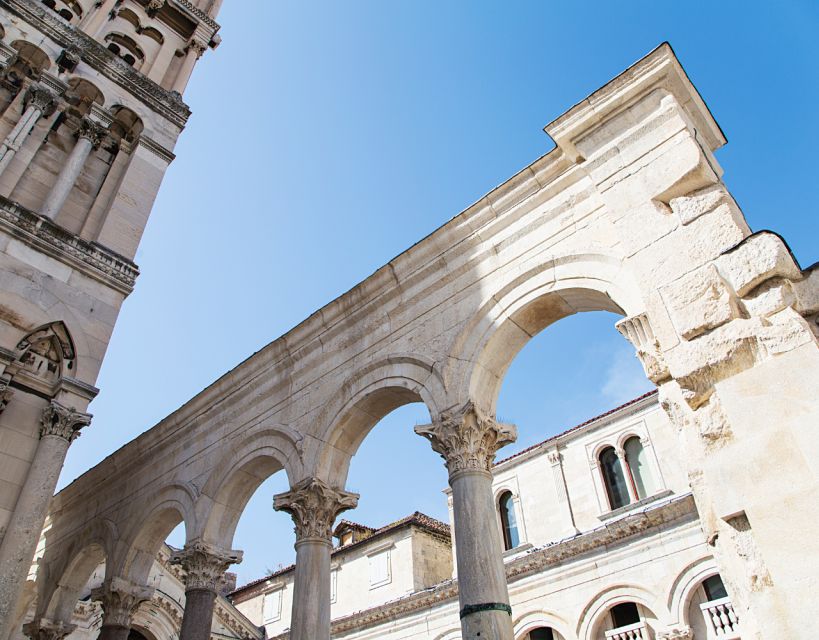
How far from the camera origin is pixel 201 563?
971 cm

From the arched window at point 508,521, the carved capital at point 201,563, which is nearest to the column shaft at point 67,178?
the carved capital at point 201,563

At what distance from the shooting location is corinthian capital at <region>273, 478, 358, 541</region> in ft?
27.9

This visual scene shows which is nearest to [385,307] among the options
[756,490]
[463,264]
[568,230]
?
[463,264]

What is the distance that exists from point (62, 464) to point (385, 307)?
16.5 ft

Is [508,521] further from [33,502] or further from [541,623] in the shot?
[33,502]

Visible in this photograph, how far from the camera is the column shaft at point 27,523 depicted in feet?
26.1

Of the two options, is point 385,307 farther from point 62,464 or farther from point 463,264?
point 62,464

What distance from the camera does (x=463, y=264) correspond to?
27.9 feet

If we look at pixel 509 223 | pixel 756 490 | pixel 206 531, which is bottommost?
pixel 756 490

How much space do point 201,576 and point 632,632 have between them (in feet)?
35.6

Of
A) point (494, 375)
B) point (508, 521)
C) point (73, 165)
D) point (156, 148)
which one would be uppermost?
point (156, 148)

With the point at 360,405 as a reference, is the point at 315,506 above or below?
below

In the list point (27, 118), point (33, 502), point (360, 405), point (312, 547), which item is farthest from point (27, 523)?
point (27, 118)

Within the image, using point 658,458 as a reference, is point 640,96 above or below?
below
